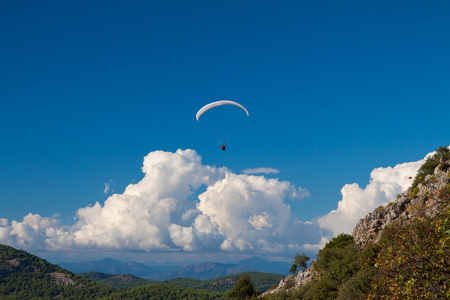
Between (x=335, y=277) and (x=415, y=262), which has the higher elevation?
(x=415, y=262)

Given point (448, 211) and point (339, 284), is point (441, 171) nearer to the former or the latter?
point (339, 284)

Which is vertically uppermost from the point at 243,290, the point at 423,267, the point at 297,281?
the point at 423,267

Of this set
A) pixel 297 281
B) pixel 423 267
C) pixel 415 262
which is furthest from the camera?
pixel 297 281

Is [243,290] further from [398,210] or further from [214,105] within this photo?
[214,105]

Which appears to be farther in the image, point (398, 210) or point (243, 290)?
point (243, 290)

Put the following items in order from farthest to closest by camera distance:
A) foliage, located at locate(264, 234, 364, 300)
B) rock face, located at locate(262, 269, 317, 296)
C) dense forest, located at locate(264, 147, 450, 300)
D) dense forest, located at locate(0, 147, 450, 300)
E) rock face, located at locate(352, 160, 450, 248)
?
rock face, located at locate(262, 269, 317, 296), rock face, located at locate(352, 160, 450, 248), foliage, located at locate(264, 234, 364, 300), dense forest, located at locate(0, 147, 450, 300), dense forest, located at locate(264, 147, 450, 300)

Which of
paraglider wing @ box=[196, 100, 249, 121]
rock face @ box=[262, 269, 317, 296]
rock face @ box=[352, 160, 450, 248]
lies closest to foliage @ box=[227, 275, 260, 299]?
rock face @ box=[262, 269, 317, 296]

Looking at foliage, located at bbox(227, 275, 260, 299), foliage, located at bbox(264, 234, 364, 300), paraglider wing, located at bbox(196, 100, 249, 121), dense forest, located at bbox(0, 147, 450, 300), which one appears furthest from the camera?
foliage, located at bbox(227, 275, 260, 299)

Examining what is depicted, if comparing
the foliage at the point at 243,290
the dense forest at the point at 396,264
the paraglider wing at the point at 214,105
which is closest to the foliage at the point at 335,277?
the dense forest at the point at 396,264

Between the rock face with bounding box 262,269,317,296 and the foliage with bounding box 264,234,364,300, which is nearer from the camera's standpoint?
the foliage with bounding box 264,234,364,300

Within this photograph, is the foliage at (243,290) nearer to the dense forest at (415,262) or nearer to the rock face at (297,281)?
the rock face at (297,281)

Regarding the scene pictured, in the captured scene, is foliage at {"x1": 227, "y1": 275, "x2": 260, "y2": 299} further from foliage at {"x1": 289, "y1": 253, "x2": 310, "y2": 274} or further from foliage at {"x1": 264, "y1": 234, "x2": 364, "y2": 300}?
foliage at {"x1": 264, "y1": 234, "x2": 364, "y2": 300}

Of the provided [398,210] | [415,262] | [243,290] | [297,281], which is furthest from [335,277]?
[243,290]

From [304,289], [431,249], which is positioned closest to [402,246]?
[431,249]
